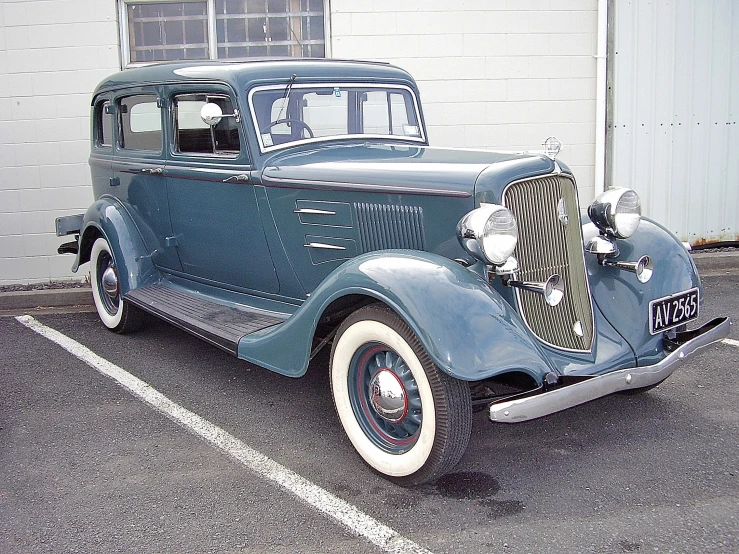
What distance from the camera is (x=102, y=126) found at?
219 inches

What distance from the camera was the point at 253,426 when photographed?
146 inches

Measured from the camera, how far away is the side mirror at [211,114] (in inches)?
162

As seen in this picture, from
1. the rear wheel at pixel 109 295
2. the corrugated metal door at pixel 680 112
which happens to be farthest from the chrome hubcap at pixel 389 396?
the corrugated metal door at pixel 680 112

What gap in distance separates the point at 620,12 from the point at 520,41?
94 centimetres

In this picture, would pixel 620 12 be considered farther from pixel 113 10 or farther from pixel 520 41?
pixel 113 10

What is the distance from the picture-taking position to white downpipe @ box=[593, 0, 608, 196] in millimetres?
6832

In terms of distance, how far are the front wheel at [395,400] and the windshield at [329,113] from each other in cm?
140

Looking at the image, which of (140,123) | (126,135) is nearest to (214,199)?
(140,123)

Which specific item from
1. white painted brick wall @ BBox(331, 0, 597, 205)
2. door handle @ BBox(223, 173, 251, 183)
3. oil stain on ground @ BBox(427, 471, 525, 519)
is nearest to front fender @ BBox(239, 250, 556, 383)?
oil stain on ground @ BBox(427, 471, 525, 519)

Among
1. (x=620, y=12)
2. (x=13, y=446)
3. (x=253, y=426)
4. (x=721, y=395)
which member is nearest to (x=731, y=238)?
(x=620, y=12)

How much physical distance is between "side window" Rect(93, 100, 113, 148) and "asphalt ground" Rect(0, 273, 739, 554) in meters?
1.86

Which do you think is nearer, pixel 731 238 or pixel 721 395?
pixel 721 395

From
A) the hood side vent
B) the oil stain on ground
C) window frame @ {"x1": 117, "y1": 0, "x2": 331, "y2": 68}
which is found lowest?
the oil stain on ground

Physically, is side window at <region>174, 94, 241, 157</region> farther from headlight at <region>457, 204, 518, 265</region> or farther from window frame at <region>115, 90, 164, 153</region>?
headlight at <region>457, 204, 518, 265</region>
